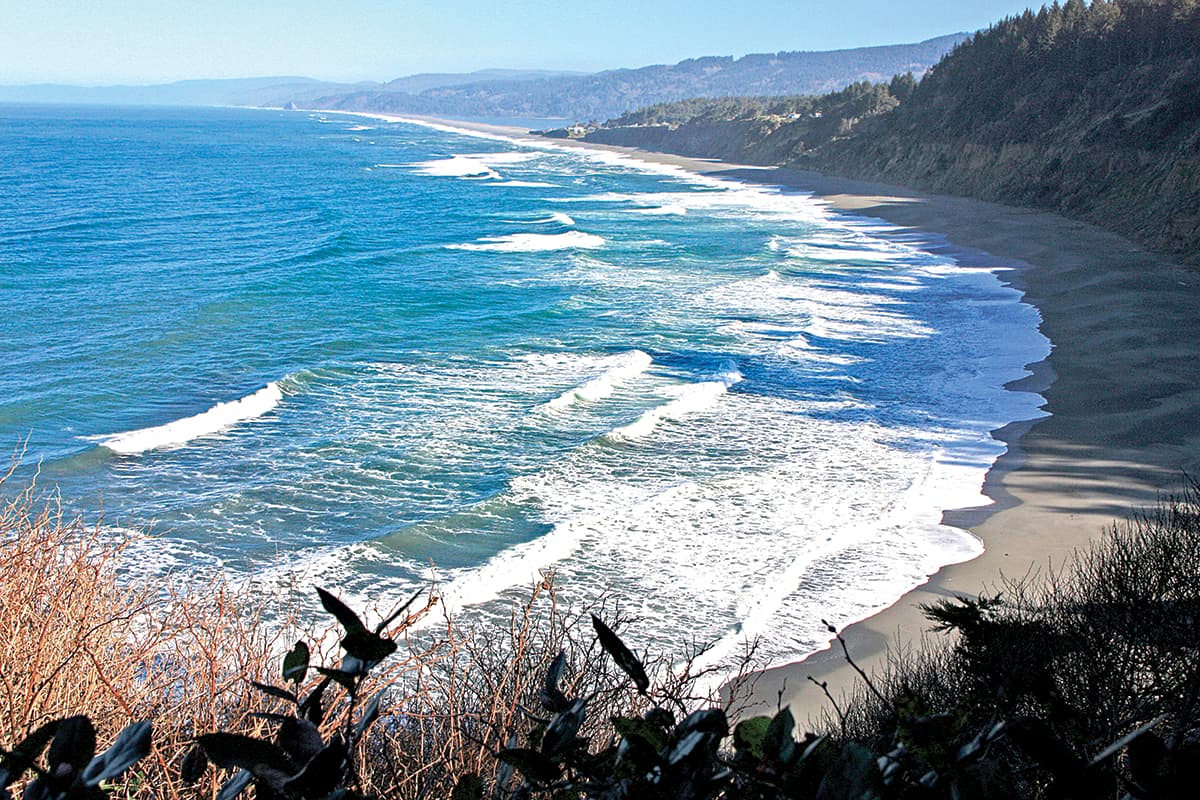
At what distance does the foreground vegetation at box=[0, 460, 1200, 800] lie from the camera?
157 centimetres

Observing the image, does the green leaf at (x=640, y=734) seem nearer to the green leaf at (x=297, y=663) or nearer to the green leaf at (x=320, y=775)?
the green leaf at (x=320, y=775)

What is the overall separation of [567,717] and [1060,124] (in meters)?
53.3

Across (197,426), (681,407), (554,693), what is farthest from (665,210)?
(554,693)

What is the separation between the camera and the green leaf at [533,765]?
5.64 feet

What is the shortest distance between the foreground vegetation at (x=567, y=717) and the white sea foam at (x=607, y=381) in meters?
8.22

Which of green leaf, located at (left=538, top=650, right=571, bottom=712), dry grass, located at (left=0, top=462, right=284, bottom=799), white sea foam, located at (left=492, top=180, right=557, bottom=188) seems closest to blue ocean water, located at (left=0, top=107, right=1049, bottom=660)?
dry grass, located at (left=0, top=462, right=284, bottom=799)

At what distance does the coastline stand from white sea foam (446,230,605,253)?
14448mm

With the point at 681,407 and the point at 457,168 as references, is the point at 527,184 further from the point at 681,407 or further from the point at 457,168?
the point at 681,407

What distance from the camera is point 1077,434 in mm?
15578

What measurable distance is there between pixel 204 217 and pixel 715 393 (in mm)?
33261

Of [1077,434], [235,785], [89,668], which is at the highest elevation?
[235,785]

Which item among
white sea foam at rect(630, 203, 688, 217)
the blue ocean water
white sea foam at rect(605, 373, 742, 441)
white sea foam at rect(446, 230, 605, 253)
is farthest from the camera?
white sea foam at rect(630, 203, 688, 217)

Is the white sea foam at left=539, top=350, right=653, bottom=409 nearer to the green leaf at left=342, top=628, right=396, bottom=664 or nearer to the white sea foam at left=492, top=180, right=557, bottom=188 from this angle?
the green leaf at left=342, top=628, right=396, bottom=664

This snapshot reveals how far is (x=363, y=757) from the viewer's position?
3688 millimetres
